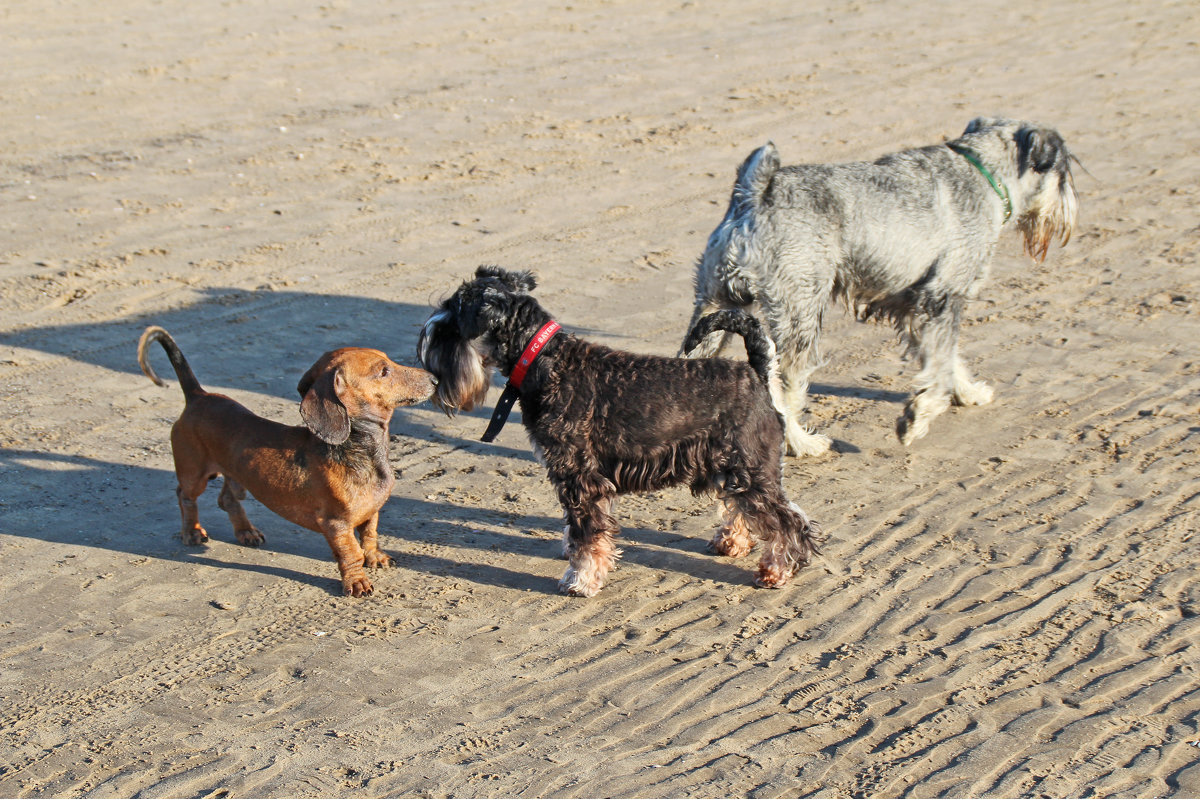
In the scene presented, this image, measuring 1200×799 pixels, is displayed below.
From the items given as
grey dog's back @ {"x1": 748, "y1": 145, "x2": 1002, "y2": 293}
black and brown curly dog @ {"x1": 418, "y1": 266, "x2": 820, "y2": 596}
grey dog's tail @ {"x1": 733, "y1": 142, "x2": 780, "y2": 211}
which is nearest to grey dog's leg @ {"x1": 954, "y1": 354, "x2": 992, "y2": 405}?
grey dog's back @ {"x1": 748, "y1": 145, "x2": 1002, "y2": 293}

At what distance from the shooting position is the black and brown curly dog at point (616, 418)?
212 inches

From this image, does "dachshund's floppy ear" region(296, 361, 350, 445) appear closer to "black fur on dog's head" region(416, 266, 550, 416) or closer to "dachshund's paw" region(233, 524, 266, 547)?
"black fur on dog's head" region(416, 266, 550, 416)

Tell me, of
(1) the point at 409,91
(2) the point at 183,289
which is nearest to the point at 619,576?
(2) the point at 183,289

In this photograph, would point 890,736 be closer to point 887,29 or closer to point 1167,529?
point 1167,529

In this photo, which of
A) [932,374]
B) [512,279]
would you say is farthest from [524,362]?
[932,374]

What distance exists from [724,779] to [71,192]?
30.8 ft

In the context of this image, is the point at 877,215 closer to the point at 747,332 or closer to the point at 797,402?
the point at 797,402

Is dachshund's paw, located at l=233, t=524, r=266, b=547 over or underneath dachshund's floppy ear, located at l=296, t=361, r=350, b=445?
underneath

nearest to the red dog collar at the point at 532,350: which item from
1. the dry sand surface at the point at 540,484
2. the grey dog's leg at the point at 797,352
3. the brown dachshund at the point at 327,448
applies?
the brown dachshund at the point at 327,448

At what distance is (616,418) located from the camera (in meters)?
5.39

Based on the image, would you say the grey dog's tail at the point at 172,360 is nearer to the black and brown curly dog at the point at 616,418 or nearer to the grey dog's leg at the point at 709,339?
the black and brown curly dog at the point at 616,418

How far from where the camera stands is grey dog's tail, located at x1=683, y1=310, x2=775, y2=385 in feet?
17.8

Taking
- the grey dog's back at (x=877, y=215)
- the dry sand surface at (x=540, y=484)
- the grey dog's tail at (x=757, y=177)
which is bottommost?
the dry sand surface at (x=540, y=484)

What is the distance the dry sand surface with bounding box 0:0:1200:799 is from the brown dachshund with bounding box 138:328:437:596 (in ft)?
1.37
